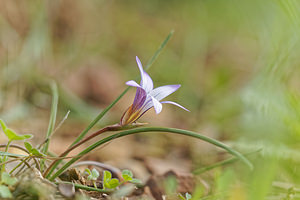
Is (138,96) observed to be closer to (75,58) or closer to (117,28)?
(75,58)

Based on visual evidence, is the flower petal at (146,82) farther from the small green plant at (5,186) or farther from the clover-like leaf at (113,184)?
the small green plant at (5,186)

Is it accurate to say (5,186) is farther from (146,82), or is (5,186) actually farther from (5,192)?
(146,82)

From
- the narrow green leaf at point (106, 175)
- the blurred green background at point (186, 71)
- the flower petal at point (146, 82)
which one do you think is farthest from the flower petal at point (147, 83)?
the blurred green background at point (186, 71)

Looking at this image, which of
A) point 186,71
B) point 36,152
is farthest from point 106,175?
point 186,71

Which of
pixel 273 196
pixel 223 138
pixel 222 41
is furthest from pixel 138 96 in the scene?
pixel 222 41

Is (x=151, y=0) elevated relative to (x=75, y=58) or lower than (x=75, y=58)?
elevated

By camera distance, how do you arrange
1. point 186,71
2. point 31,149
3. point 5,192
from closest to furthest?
point 5,192 → point 31,149 → point 186,71

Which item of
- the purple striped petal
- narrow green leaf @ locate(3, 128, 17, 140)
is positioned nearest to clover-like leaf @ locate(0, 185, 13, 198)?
narrow green leaf @ locate(3, 128, 17, 140)

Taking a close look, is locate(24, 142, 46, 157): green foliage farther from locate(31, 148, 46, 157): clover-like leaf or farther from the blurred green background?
the blurred green background
